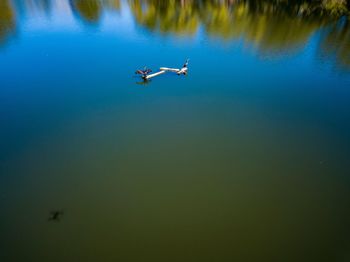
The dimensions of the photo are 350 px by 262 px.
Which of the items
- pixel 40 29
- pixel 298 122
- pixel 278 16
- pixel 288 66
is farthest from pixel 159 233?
pixel 278 16

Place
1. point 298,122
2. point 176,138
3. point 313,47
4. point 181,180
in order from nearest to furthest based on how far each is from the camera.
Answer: point 181,180 → point 176,138 → point 298,122 → point 313,47

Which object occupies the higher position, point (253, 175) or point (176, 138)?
point (176, 138)

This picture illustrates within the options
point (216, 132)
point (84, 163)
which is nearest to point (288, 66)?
point (216, 132)

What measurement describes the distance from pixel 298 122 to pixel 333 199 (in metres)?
4.42

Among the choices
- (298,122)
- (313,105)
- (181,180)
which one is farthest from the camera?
(313,105)

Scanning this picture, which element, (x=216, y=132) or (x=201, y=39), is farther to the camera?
(x=201, y=39)

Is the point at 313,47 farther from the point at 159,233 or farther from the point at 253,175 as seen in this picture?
the point at 159,233

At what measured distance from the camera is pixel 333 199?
7953mm

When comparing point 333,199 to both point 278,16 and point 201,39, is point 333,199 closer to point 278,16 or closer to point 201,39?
point 201,39

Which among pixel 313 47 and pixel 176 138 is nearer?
pixel 176 138

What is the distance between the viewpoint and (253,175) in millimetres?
Result: 8812

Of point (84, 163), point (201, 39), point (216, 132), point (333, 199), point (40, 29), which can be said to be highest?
point (40, 29)

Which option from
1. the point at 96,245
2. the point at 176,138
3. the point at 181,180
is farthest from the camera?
the point at 176,138

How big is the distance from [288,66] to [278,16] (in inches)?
512
